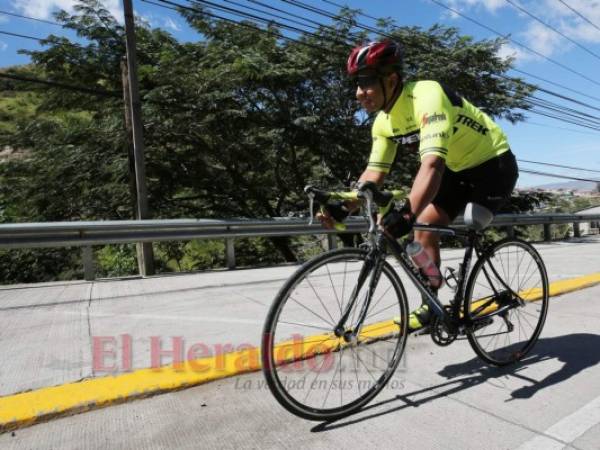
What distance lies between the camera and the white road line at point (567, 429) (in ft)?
6.53

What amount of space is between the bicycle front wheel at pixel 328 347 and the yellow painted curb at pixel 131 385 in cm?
3

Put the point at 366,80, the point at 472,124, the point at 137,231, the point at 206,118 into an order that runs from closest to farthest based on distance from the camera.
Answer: the point at 366,80
the point at 472,124
the point at 137,231
the point at 206,118

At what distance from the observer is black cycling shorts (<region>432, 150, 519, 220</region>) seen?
2.86m

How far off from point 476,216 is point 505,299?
75 centimetres

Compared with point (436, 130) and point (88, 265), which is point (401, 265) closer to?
point (436, 130)

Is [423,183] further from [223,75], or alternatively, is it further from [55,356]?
[223,75]

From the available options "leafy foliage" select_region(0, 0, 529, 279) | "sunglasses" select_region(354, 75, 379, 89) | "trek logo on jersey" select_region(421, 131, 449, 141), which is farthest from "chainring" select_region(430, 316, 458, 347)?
"leafy foliage" select_region(0, 0, 529, 279)

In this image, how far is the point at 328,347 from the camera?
2.84 m

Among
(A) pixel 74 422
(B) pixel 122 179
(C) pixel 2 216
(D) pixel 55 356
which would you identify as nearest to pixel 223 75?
(B) pixel 122 179

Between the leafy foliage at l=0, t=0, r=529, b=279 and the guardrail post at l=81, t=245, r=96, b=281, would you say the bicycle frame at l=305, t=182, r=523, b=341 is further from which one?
the leafy foliage at l=0, t=0, r=529, b=279

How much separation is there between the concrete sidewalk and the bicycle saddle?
1736mm

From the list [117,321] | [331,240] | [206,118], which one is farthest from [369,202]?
[206,118]

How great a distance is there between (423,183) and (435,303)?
737mm

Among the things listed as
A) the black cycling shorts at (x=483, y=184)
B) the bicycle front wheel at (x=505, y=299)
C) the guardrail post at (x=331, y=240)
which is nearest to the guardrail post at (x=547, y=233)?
the guardrail post at (x=331, y=240)
